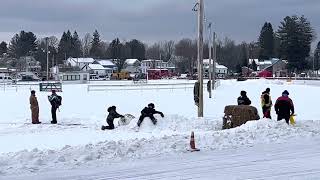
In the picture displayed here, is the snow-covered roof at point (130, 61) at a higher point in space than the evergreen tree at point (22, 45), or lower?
lower

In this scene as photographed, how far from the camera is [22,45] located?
190000 mm

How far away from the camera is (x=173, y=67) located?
178 m

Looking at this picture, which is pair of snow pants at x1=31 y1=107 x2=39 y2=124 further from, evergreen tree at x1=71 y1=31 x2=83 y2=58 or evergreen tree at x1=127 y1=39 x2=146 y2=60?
evergreen tree at x1=127 y1=39 x2=146 y2=60

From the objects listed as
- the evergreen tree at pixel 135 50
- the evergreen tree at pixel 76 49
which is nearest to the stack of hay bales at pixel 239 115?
the evergreen tree at pixel 76 49

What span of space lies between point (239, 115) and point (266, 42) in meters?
158

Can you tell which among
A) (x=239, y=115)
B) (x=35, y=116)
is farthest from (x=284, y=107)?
(x=35, y=116)

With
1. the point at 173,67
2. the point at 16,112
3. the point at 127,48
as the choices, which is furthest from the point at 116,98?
the point at 127,48

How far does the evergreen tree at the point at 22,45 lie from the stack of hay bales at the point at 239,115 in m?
173

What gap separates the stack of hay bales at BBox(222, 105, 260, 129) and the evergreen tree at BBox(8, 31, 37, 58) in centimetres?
17270

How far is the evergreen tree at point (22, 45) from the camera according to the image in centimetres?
18812

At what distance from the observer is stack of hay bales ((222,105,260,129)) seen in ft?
65.8

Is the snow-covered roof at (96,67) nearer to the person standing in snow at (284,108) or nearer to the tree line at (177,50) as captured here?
the tree line at (177,50)

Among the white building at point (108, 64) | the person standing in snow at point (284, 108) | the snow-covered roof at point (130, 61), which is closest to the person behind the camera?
the person standing in snow at point (284, 108)

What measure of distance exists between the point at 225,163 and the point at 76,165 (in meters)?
3.29
